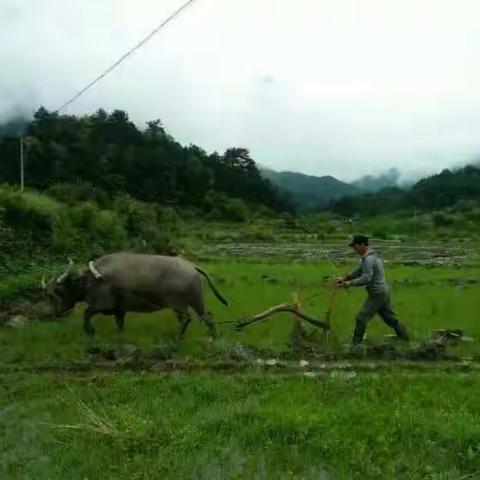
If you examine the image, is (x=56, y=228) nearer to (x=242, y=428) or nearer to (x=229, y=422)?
(x=229, y=422)

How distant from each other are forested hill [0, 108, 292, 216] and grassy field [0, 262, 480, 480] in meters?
35.2

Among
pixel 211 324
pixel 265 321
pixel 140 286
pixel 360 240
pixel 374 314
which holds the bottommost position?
pixel 265 321

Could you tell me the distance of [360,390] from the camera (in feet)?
28.8

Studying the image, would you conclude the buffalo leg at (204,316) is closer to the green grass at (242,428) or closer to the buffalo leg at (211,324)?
the buffalo leg at (211,324)

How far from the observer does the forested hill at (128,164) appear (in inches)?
2228

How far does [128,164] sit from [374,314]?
187 feet

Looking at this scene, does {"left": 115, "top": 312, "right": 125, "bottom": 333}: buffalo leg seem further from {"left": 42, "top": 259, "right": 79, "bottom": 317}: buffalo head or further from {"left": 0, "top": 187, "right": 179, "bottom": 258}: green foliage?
{"left": 0, "top": 187, "right": 179, "bottom": 258}: green foliage

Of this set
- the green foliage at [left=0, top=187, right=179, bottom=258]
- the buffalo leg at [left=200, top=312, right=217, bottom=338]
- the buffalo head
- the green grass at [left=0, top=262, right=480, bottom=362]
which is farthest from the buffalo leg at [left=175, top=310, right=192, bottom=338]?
the green foliage at [left=0, top=187, right=179, bottom=258]

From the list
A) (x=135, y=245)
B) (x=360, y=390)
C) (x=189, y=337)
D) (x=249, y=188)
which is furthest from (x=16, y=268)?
(x=249, y=188)

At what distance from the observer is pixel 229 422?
25.3 ft

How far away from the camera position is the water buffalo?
12633mm

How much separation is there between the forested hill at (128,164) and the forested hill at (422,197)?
1196 centimetres

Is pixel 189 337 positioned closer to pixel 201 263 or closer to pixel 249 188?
pixel 201 263

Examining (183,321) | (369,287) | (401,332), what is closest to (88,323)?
(183,321)
